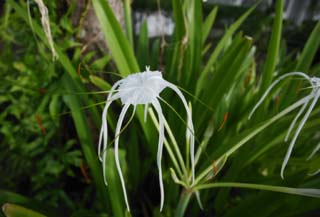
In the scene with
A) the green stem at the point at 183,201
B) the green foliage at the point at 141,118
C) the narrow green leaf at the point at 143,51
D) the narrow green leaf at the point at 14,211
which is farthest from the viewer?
the narrow green leaf at the point at 143,51

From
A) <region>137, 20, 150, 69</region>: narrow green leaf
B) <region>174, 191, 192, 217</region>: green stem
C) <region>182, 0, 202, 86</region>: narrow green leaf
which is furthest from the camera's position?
<region>137, 20, 150, 69</region>: narrow green leaf

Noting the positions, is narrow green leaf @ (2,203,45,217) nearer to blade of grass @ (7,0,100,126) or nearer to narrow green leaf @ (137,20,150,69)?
blade of grass @ (7,0,100,126)

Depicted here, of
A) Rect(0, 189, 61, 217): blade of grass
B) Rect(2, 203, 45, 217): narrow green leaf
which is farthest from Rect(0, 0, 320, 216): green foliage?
Rect(2, 203, 45, 217): narrow green leaf

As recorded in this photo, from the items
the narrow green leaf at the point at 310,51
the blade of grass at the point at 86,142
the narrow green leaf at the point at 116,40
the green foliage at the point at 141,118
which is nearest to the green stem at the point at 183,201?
the green foliage at the point at 141,118

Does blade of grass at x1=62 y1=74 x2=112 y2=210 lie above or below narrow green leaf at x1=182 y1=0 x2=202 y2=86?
below

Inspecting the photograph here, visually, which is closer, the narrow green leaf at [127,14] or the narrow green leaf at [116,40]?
the narrow green leaf at [116,40]

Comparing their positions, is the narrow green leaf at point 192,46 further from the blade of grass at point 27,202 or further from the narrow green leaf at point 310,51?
the blade of grass at point 27,202

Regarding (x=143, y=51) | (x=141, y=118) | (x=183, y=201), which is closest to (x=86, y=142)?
(x=141, y=118)

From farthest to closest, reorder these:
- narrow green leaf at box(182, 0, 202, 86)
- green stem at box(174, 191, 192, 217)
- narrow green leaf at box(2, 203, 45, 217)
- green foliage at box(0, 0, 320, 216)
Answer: narrow green leaf at box(182, 0, 202, 86) < green foliage at box(0, 0, 320, 216) < green stem at box(174, 191, 192, 217) < narrow green leaf at box(2, 203, 45, 217)

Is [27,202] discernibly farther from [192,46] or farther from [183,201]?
[192,46]
